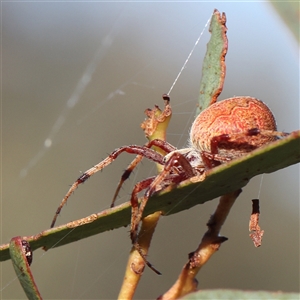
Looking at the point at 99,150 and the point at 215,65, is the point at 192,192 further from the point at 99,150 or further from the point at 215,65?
the point at 99,150

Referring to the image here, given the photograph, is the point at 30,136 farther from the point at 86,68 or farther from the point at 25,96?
the point at 86,68

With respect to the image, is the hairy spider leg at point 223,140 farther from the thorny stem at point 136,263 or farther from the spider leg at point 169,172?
the thorny stem at point 136,263

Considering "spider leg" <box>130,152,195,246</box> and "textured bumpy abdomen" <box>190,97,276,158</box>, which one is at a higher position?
"textured bumpy abdomen" <box>190,97,276,158</box>

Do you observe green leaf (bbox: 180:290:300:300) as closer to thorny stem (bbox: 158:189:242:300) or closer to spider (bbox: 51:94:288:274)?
thorny stem (bbox: 158:189:242:300)

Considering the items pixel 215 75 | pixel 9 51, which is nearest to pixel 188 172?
pixel 215 75

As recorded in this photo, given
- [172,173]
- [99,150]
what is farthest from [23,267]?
[99,150]

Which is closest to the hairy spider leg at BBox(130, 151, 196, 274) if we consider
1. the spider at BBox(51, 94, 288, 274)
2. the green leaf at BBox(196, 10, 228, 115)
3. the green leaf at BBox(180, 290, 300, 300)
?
the spider at BBox(51, 94, 288, 274)

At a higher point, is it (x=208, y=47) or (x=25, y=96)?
(x=25, y=96)
